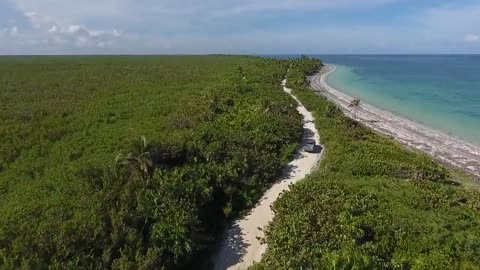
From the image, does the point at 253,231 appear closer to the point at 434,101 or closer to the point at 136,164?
the point at 136,164

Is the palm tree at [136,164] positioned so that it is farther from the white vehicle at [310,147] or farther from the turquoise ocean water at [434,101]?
the turquoise ocean water at [434,101]

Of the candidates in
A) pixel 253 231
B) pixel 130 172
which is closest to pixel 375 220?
pixel 253 231

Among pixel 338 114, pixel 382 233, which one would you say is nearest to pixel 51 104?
pixel 338 114

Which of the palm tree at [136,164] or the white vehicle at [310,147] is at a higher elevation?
the palm tree at [136,164]

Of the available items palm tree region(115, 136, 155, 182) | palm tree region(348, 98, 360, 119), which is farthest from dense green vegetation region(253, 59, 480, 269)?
palm tree region(348, 98, 360, 119)

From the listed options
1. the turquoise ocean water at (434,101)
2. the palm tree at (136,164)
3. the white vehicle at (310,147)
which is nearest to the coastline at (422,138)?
the turquoise ocean water at (434,101)

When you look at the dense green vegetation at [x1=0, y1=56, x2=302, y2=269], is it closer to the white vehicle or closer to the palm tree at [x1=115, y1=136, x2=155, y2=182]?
the palm tree at [x1=115, y1=136, x2=155, y2=182]
